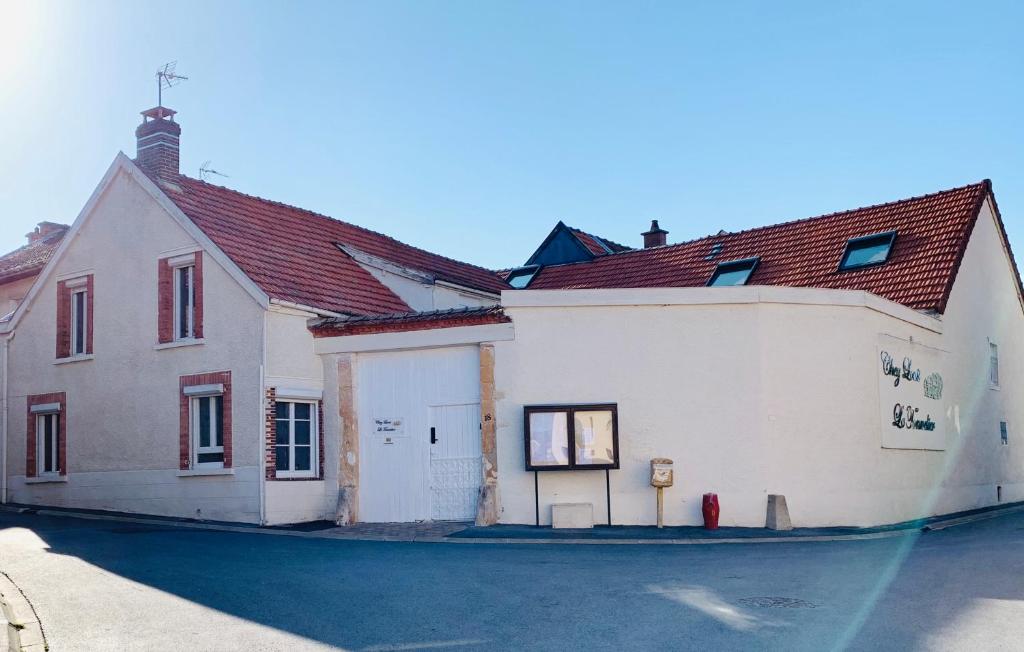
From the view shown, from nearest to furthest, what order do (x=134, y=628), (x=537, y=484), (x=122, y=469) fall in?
(x=134, y=628), (x=537, y=484), (x=122, y=469)

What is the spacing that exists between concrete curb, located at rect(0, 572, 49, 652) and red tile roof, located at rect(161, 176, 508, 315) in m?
8.85

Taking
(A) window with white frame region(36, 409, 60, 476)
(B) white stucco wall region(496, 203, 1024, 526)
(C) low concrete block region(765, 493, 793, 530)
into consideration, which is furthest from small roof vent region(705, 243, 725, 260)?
(A) window with white frame region(36, 409, 60, 476)

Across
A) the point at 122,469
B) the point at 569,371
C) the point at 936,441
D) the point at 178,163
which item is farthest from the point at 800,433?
the point at 178,163

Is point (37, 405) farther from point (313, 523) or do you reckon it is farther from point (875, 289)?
point (875, 289)

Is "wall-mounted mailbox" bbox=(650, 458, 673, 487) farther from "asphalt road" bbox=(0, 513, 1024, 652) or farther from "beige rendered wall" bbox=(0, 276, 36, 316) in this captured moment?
"beige rendered wall" bbox=(0, 276, 36, 316)

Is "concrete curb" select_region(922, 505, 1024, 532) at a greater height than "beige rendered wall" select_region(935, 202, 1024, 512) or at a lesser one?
lesser

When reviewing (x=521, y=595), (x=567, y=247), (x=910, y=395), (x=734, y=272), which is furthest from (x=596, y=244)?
(x=521, y=595)

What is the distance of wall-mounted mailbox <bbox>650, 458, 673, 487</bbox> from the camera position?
55.1 ft

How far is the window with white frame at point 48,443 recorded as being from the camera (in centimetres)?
2236

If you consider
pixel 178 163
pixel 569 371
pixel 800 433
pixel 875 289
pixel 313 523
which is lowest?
pixel 313 523

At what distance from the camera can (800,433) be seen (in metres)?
17.7

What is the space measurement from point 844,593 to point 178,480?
1379 cm

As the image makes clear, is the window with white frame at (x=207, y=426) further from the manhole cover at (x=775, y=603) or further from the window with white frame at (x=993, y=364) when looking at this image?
the window with white frame at (x=993, y=364)

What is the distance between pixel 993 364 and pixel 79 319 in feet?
72.9
